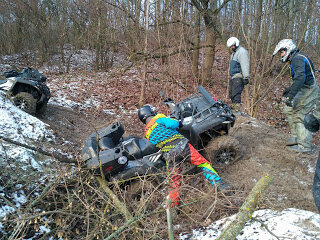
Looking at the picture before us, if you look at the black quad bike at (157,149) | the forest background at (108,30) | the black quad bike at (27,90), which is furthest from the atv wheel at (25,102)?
the forest background at (108,30)

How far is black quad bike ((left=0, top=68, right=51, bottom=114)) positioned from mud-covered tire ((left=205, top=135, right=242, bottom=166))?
4614 mm

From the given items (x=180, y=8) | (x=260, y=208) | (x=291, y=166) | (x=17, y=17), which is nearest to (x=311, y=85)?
(x=291, y=166)

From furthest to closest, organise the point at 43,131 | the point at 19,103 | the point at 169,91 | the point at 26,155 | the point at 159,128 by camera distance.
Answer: the point at 169,91, the point at 19,103, the point at 43,131, the point at 26,155, the point at 159,128

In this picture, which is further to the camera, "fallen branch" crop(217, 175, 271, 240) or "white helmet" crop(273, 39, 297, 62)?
"white helmet" crop(273, 39, 297, 62)

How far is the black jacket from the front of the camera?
4.45m

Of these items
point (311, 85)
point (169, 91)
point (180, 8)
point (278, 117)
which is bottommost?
point (278, 117)

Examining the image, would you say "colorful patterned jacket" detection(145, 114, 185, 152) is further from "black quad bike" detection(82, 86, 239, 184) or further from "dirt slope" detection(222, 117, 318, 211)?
"dirt slope" detection(222, 117, 318, 211)

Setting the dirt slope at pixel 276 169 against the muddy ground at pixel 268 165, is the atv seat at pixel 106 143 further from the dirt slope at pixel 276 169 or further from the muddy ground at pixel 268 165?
the dirt slope at pixel 276 169

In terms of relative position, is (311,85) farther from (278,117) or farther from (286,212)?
(278,117)

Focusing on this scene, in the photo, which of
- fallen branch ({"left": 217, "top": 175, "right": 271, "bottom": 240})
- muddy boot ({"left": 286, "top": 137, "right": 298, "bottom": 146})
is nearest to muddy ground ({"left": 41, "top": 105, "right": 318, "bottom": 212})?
muddy boot ({"left": 286, "top": 137, "right": 298, "bottom": 146})

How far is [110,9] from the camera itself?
12.5 meters

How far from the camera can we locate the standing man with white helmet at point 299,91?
4.49 metres

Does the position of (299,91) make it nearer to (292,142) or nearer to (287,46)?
(287,46)

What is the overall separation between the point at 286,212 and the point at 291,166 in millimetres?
1783
